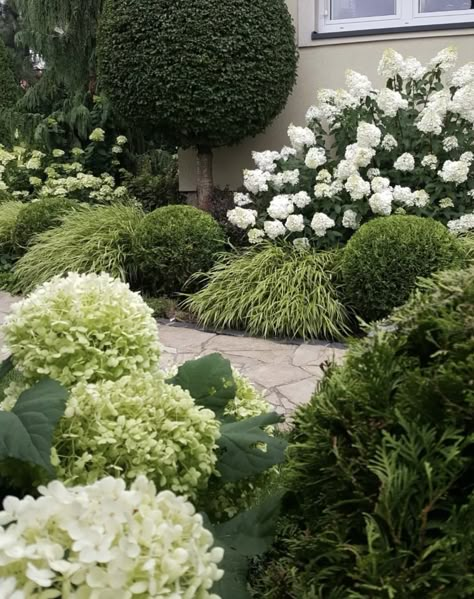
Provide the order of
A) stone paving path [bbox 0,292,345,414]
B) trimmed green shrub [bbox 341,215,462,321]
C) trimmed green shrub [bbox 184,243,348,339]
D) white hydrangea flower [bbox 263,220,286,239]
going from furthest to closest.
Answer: white hydrangea flower [bbox 263,220,286,239]
trimmed green shrub [bbox 184,243,348,339]
trimmed green shrub [bbox 341,215,462,321]
stone paving path [bbox 0,292,345,414]

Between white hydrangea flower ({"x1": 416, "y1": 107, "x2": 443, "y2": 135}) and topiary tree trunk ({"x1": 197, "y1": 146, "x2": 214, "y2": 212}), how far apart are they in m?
2.28

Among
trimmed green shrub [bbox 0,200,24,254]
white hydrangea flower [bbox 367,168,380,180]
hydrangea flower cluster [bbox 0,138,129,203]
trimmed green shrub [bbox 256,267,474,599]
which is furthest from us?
hydrangea flower cluster [bbox 0,138,129,203]

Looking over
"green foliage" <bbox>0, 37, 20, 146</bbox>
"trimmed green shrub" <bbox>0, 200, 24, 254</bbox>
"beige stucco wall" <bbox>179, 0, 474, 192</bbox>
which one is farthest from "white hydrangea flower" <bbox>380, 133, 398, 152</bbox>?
"green foliage" <bbox>0, 37, 20, 146</bbox>

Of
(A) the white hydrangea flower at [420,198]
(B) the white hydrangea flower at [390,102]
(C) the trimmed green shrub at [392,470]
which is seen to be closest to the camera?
(C) the trimmed green shrub at [392,470]

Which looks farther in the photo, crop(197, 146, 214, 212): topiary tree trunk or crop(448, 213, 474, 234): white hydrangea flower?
crop(197, 146, 214, 212): topiary tree trunk

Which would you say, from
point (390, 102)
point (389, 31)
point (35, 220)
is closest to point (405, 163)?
point (390, 102)

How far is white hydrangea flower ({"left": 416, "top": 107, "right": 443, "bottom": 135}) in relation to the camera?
5.23 m

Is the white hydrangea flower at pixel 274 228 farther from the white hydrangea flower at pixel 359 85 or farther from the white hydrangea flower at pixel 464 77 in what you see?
the white hydrangea flower at pixel 464 77

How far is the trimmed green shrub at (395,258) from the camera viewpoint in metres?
4.38

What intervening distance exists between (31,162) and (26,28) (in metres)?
1.82

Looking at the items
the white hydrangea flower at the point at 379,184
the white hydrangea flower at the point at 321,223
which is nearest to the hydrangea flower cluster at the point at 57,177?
the white hydrangea flower at the point at 321,223

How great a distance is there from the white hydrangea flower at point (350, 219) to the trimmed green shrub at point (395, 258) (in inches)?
23.5

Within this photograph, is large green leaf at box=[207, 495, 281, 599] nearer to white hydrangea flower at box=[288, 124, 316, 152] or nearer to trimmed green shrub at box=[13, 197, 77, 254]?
white hydrangea flower at box=[288, 124, 316, 152]

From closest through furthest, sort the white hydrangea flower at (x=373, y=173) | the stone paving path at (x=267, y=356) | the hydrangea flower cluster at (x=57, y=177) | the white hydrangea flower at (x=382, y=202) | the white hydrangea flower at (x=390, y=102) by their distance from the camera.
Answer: the stone paving path at (x=267, y=356) → the white hydrangea flower at (x=382, y=202) → the white hydrangea flower at (x=373, y=173) → the white hydrangea flower at (x=390, y=102) → the hydrangea flower cluster at (x=57, y=177)
